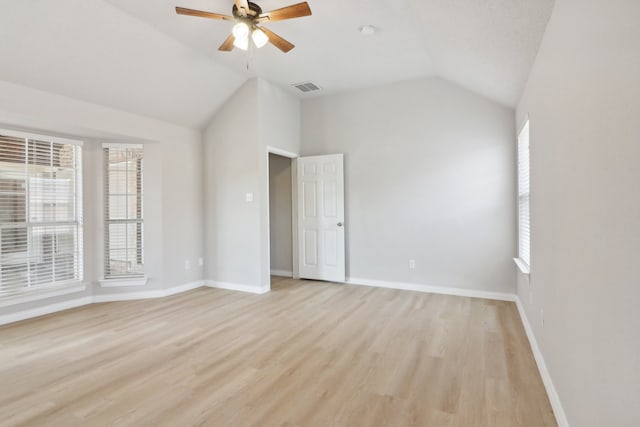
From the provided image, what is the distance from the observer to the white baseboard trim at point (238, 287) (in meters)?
4.71

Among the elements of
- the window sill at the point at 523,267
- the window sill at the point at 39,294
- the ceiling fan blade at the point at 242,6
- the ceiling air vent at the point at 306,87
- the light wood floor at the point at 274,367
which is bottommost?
the light wood floor at the point at 274,367

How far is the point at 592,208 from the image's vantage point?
1.39 metres

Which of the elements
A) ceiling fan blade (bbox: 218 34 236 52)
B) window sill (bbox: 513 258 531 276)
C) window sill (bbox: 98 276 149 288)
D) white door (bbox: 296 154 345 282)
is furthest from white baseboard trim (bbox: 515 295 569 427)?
window sill (bbox: 98 276 149 288)

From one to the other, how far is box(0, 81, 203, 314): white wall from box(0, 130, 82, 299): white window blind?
13cm

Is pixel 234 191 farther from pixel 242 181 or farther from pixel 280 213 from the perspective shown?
pixel 280 213

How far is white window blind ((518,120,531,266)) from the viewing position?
3457 mm

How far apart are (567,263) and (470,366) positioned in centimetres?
120

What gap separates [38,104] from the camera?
11.1 ft

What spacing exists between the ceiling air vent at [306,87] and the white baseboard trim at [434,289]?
3007mm

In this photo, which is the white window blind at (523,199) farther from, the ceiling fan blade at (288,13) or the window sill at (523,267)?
the ceiling fan blade at (288,13)

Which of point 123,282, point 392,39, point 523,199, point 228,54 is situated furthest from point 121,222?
point 523,199

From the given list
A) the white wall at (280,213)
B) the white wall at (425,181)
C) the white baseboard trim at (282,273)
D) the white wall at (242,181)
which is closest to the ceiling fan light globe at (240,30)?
the white wall at (242,181)

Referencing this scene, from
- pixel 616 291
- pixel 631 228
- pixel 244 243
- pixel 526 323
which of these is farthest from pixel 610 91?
pixel 244 243

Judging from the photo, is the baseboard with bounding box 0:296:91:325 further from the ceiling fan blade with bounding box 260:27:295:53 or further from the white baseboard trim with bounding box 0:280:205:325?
the ceiling fan blade with bounding box 260:27:295:53
